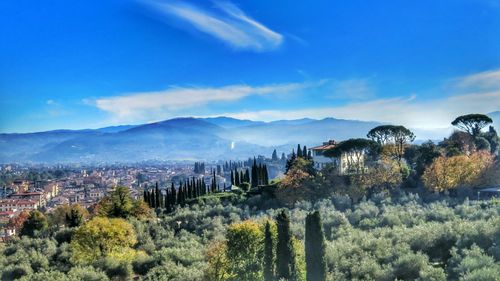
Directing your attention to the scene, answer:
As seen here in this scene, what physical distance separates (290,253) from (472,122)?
41998 mm

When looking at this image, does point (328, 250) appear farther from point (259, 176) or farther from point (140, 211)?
point (259, 176)

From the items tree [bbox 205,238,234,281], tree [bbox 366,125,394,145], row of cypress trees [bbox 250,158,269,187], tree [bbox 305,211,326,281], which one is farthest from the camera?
row of cypress trees [bbox 250,158,269,187]

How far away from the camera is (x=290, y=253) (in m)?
19.0

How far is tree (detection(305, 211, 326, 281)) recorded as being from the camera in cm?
1759

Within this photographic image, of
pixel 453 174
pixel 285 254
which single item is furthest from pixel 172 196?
pixel 285 254

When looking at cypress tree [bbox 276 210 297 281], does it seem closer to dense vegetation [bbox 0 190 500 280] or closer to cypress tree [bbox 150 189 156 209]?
dense vegetation [bbox 0 190 500 280]

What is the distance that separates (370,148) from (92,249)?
35478 millimetres

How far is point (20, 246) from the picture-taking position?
31.5 m

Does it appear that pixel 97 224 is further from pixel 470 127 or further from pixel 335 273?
pixel 470 127

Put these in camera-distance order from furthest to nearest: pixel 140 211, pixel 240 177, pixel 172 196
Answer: pixel 240 177
pixel 172 196
pixel 140 211

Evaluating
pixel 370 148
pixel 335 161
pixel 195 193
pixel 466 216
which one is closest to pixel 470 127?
pixel 370 148

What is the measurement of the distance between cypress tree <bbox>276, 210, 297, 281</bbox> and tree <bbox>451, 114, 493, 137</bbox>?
135 feet

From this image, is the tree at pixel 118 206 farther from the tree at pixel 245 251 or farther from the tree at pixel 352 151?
the tree at pixel 245 251

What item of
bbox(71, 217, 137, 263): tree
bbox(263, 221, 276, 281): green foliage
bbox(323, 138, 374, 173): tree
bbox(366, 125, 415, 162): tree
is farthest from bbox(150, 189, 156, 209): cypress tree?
bbox(263, 221, 276, 281): green foliage
